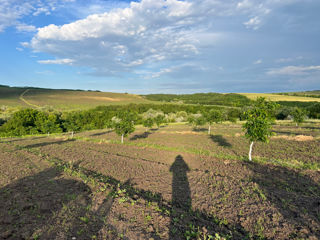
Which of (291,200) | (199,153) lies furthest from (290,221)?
(199,153)

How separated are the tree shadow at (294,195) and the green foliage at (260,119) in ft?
9.72

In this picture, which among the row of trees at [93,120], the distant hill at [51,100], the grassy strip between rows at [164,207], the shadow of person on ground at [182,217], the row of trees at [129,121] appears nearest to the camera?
the grassy strip between rows at [164,207]

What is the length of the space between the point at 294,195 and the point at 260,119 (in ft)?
26.8

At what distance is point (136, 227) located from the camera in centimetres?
696

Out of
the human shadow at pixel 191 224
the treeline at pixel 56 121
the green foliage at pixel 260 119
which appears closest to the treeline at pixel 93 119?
the treeline at pixel 56 121

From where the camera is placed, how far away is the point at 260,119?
1688cm

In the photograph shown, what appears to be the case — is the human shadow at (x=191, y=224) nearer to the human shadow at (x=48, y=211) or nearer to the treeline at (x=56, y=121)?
the human shadow at (x=48, y=211)

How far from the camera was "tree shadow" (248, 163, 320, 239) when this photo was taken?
7.37 meters

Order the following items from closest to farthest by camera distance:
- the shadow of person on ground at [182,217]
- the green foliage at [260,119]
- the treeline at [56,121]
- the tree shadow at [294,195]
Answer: the shadow of person on ground at [182,217] → the tree shadow at [294,195] → the green foliage at [260,119] → the treeline at [56,121]

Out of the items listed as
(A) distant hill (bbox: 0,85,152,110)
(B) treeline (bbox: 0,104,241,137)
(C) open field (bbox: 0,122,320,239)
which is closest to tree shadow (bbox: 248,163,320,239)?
(C) open field (bbox: 0,122,320,239)

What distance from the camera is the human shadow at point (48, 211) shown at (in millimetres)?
6582

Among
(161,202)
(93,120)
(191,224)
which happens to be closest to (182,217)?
(191,224)

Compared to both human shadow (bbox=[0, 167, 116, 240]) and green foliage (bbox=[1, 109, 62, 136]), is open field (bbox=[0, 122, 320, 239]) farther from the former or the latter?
green foliage (bbox=[1, 109, 62, 136])

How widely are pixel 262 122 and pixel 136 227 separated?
48.9 feet
